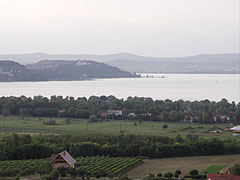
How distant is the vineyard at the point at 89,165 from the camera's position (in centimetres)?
1344

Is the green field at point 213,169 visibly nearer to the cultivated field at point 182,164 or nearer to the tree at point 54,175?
the cultivated field at point 182,164

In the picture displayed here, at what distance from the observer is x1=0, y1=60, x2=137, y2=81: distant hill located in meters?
84.6

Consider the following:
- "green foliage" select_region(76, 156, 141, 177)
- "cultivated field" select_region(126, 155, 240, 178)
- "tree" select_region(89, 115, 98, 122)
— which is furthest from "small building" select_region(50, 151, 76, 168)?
"tree" select_region(89, 115, 98, 122)

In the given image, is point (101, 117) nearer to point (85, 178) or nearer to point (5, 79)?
point (85, 178)

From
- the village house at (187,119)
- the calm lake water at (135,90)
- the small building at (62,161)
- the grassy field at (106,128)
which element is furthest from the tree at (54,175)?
the calm lake water at (135,90)

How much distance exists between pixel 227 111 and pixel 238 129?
328 inches

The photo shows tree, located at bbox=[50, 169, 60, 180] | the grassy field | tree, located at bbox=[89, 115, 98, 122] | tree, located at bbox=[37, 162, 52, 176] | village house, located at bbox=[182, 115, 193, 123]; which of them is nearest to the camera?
tree, located at bbox=[50, 169, 60, 180]

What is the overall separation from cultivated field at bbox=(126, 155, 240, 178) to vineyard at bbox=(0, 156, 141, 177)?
1.43ft

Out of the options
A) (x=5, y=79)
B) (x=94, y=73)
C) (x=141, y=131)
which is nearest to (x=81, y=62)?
(x=94, y=73)

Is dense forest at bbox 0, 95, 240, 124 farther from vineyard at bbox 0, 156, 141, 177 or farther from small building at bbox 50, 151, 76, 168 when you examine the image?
Result: small building at bbox 50, 151, 76, 168

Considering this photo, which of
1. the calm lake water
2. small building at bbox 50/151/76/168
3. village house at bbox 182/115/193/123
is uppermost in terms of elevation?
the calm lake water

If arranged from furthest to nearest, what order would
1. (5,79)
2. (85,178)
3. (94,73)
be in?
(94,73)
(5,79)
(85,178)

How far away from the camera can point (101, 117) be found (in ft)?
96.5

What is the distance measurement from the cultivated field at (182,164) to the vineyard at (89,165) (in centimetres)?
44
